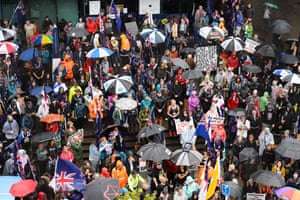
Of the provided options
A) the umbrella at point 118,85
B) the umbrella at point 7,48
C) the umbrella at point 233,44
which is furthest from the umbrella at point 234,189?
the umbrella at point 7,48

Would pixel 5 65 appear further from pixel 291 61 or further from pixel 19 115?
pixel 291 61

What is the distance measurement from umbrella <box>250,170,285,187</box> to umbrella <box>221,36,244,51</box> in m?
7.60

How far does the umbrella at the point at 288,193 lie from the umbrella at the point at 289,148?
153cm

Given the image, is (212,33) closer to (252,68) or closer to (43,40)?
(252,68)

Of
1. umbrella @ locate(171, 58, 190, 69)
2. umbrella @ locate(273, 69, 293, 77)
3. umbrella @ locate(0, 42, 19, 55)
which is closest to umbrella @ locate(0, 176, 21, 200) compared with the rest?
umbrella @ locate(0, 42, 19, 55)

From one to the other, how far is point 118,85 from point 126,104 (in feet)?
3.08

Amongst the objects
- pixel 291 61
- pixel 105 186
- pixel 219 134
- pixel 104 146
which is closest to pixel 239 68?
pixel 291 61

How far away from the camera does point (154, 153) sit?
17.5 m

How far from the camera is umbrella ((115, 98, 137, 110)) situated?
19.3m

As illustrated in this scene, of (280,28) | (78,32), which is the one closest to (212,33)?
(280,28)

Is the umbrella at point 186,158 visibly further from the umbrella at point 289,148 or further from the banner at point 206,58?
the banner at point 206,58

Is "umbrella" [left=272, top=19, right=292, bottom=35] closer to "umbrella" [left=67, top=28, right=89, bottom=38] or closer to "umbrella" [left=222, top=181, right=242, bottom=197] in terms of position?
"umbrella" [left=67, top=28, right=89, bottom=38]

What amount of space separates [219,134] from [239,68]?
5.09 m

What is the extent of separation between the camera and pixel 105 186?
50.2 feet
